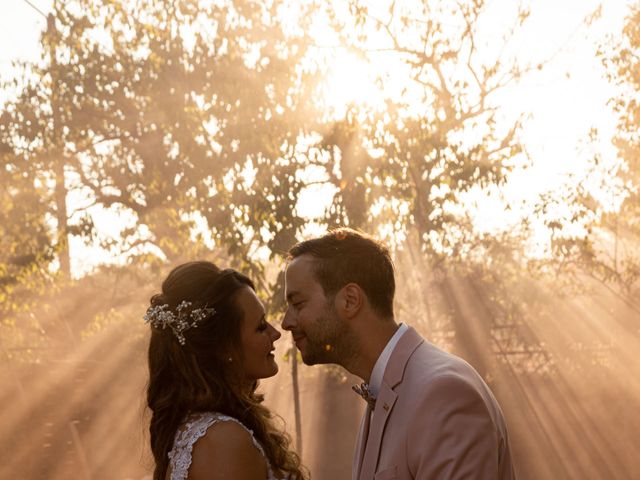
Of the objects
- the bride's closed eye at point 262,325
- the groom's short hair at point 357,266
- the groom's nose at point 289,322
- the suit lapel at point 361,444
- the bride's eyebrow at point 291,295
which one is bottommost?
the suit lapel at point 361,444

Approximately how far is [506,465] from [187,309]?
5.25 feet

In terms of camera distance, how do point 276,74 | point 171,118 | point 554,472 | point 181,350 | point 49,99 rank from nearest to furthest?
1. point 181,350
2. point 276,74
3. point 554,472
4. point 171,118
5. point 49,99

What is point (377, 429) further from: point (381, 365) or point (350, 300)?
point (350, 300)

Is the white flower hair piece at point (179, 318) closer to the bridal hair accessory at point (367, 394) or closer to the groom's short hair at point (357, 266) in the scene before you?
the groom's short hair at point (357, 266)

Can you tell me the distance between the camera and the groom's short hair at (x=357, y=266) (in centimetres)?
320

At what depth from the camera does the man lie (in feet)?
8.54

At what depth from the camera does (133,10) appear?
15.4 m

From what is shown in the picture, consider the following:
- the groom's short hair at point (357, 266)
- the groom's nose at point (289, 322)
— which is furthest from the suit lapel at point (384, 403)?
the groom's nose at point (289, 322)

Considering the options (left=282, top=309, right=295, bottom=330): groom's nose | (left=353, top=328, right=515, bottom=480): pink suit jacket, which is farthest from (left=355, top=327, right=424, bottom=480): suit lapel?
(left=282, top=309, right=295, bottom=330): groom's nose

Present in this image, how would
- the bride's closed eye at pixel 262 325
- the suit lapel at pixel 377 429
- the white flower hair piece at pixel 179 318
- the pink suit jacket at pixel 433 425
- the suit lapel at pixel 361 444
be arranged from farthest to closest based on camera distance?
the bride's closed eye at pixel 262 325 → the white flower hair piece at pixel 179 318 → the suit lapel at pixel 361 444 → the suit lapel at pixel 377 429 → the pink suit jacket at pixel 433 425

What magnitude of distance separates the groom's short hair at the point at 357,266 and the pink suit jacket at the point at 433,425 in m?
0.27

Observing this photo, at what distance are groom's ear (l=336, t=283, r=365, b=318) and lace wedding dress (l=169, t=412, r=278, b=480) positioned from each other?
0.70 m

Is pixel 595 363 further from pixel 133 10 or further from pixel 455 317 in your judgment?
pixel 133 10

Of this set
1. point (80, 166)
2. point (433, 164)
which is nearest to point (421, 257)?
point (433, 164)
